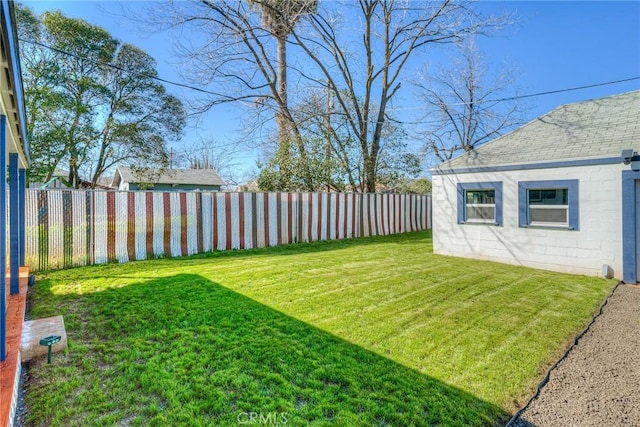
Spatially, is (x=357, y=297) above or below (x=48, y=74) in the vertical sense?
below

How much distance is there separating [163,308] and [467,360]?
3539 millimetres

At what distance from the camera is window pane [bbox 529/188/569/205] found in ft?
21.4

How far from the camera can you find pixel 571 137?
23.1 feet

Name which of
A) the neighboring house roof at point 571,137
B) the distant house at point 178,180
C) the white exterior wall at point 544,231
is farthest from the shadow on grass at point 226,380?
the distant house at point 178,180

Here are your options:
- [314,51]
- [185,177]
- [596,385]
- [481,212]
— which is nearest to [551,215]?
[481,212]

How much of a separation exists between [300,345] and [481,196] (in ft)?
21.8

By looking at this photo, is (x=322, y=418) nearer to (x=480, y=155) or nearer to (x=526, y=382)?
(x=526, y=382)

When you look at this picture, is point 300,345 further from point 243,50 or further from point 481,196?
point 243,50

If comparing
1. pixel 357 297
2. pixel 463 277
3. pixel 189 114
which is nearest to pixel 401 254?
pixel 463 277

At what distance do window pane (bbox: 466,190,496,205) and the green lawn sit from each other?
7.70 feet

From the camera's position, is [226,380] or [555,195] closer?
[226,380]

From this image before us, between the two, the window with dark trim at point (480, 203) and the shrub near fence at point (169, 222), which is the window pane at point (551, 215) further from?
the shrub near fence at point (169, 222)

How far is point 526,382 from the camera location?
8.38ft

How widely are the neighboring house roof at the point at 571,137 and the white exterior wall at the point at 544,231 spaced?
34 cm
